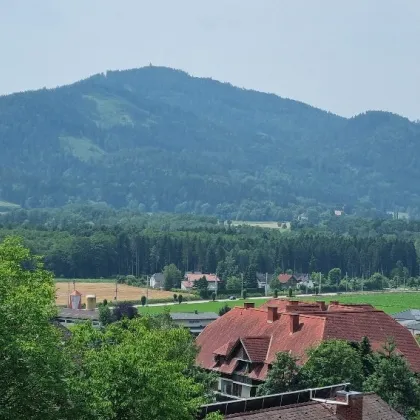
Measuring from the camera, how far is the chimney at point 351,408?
80.5ft

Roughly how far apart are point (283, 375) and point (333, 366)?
6.14 feet

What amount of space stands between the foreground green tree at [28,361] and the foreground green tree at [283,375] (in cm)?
1952

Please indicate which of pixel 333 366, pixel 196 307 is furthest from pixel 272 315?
pixel 196 307

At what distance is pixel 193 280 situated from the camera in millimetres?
140000

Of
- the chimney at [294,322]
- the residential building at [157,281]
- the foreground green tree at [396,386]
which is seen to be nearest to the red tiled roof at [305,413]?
the foreground green tree at [396,386]

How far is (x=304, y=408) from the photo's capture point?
24.4 meters

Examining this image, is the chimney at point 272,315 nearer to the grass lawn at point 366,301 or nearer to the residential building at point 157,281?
the grass lawn at point 366,301

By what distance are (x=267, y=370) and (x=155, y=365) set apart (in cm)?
2230

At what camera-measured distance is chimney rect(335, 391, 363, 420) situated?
24.5m

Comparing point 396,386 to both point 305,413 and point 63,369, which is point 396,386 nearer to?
point 305,413

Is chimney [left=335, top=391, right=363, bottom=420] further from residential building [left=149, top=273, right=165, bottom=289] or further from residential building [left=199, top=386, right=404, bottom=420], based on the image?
residential building [left=149, top=273, right=165, bottom=289]

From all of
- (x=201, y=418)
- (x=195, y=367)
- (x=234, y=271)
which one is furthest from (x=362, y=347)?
(x=234, y=271)

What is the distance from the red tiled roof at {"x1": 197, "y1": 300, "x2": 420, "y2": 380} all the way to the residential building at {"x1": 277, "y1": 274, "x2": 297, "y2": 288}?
93943 millimetres

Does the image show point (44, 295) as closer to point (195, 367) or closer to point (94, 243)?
point (195, 367)
